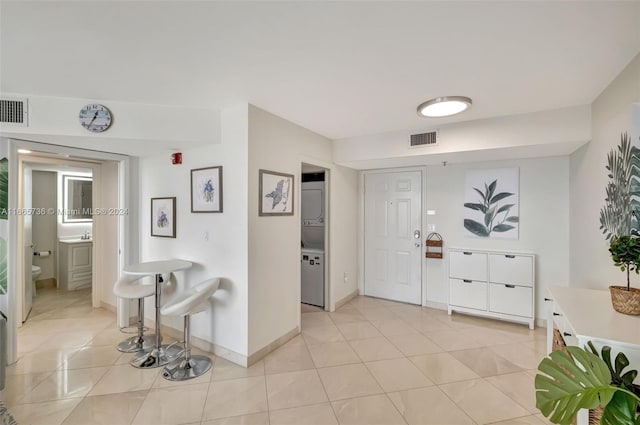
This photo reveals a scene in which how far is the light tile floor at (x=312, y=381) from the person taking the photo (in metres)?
1.97

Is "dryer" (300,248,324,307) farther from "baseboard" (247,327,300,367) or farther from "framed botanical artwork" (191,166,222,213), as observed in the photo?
"framed botanical artwork" (191,166,222,213)

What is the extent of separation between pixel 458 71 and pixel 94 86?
290 centimetres

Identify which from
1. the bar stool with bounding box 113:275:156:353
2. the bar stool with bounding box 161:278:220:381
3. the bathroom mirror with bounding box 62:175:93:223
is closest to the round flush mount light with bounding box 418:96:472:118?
the bar stool with bounding box 161:278:220:381

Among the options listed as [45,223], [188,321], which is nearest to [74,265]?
[45,223]

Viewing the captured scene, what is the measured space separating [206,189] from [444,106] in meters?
2.46

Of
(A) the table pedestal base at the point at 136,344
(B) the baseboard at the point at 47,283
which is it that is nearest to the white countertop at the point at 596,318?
(A) the table pedestal base at the point at 136,344

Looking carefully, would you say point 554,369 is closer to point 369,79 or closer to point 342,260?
point 369,79

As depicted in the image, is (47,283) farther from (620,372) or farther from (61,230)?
(620,372)

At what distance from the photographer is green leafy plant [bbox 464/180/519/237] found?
3633 millimetres

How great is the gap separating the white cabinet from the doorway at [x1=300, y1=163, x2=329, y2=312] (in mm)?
3915

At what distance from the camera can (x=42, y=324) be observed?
347 cm

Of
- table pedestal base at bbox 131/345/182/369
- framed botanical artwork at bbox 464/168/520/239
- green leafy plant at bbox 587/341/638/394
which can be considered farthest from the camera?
framed botanical artwork at bbox 464/168/520/239

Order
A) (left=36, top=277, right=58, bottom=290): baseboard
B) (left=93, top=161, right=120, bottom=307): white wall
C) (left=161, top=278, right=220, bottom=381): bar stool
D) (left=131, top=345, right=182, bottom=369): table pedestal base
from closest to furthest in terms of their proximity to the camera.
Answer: (left=161, top=278, right=220, bottom=381): bar stool → (left=131, top=345, right=182, bottom=369): table pedestal base → (left=93, top=161, right=120, bottom=307): white wall → (left=36, top=277, right=58, bottom=290): baseboard

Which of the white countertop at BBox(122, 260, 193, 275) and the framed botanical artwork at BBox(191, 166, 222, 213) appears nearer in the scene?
the white countertop at BBox(122, 260, 193, 275)
